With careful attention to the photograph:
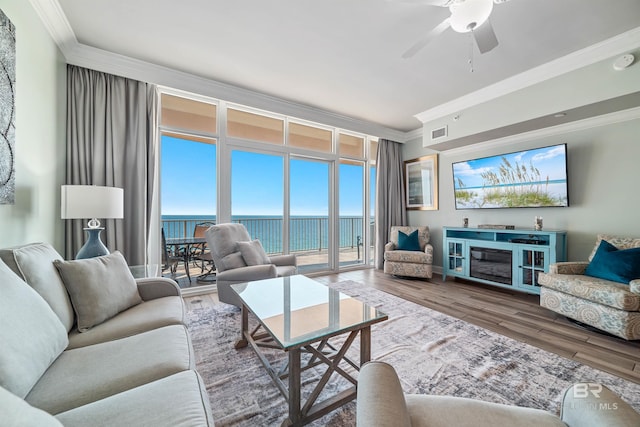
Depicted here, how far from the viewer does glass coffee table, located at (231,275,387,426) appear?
126 cm

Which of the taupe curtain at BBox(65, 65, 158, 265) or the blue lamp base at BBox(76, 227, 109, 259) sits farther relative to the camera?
the taupe curtain at BBox(65, 65, 158, 265)

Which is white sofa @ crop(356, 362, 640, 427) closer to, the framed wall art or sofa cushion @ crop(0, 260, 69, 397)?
sofa cushion @ crop(0, 260, 69, 397)

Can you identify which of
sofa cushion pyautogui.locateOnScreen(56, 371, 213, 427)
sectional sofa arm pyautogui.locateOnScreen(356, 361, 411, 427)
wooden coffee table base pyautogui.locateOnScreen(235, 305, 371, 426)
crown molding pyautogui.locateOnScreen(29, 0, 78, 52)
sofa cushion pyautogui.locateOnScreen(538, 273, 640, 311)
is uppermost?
→ crown molding pyautogui.locateOnScreen(29, 0, 78, 52)

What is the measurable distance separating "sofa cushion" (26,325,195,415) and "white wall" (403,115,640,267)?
4366mm

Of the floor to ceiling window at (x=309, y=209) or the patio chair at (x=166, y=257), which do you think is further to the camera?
the floor to ceiling window at (x=309, y=209)

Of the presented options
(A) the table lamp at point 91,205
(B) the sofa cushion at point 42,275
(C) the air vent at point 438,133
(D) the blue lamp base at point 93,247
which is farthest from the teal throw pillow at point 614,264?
(D) the blue lamp base at point 93,247

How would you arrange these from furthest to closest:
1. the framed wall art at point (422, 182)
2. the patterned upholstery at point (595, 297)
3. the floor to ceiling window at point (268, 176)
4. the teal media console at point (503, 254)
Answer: the framed wall art at point (422, 182)
the floor to ceiling window at point (268, 176)
the teal media console at point (503, 254)
the patterned upholstery at point (595, 297)

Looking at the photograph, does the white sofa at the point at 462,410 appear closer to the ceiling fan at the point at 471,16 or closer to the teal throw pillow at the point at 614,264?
the ceiling fan at the point at 471,16

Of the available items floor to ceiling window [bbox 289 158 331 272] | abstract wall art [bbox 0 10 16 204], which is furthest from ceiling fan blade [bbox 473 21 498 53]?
abstract wall art [bbox 0 10 16 204]

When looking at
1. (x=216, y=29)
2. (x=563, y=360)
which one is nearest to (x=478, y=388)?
(x=563, y=360)

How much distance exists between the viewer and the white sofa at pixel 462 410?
0.67 m

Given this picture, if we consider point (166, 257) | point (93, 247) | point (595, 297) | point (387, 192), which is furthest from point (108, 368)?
point (387, 192)

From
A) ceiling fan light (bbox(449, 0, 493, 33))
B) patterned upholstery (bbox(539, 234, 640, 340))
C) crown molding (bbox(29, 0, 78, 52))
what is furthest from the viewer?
patterned upholstery (bbox(539, 234, 640, 340))

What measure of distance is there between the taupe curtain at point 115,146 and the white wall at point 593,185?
491cm
